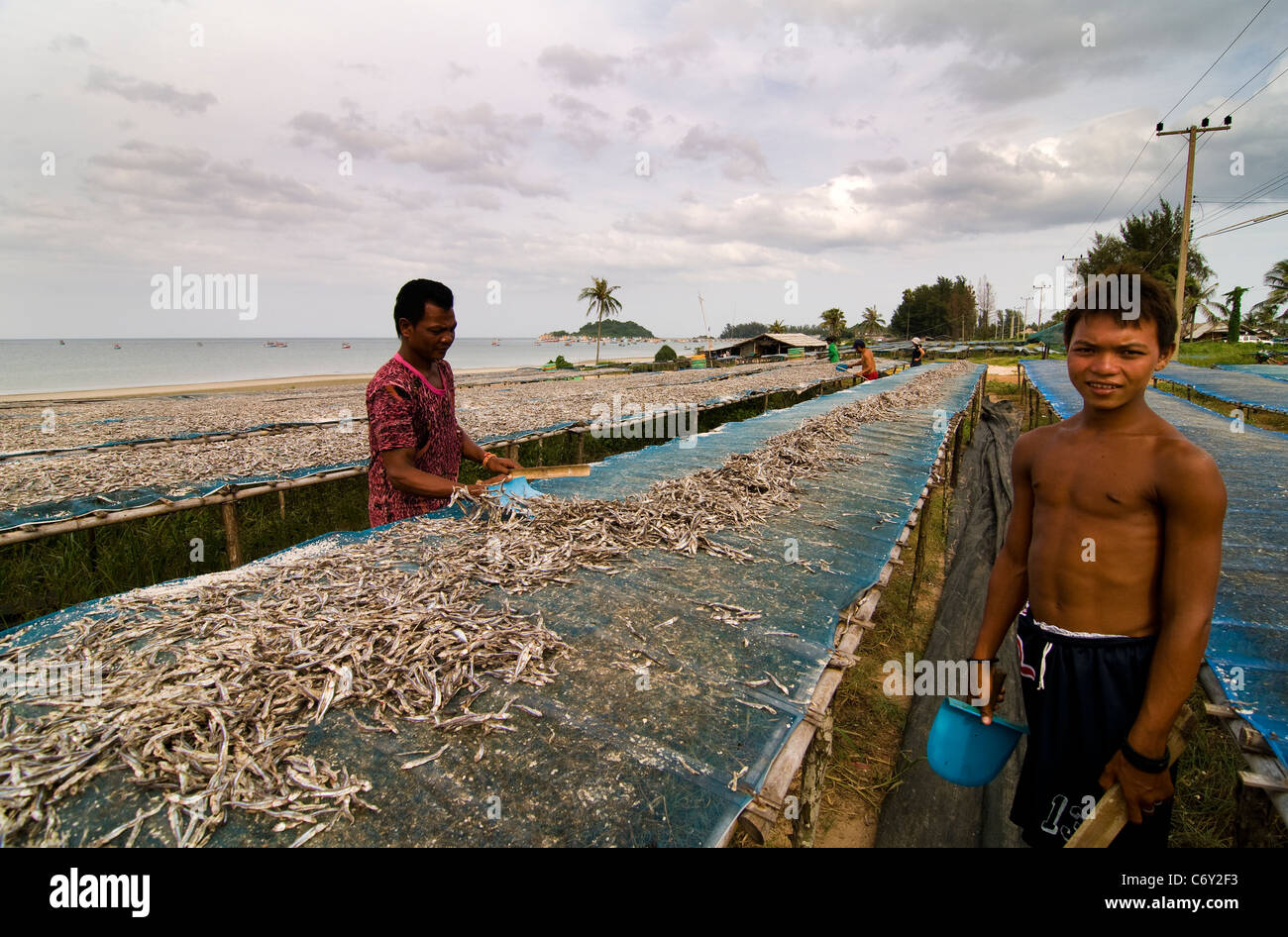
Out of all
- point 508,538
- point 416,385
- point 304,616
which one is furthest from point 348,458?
point 304,616

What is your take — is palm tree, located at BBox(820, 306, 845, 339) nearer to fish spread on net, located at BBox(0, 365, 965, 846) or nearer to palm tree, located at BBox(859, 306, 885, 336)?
palm tree, located at BBox(859, 306, 885, 336)

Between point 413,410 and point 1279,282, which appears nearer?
point 413,410

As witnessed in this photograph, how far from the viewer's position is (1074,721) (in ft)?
6.65

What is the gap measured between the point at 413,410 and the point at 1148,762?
12.7 feet

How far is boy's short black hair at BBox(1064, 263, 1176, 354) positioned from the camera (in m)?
1.89

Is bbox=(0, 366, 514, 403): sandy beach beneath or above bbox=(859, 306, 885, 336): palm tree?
beneath

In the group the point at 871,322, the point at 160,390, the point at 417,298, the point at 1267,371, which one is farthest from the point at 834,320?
the point at 417,298

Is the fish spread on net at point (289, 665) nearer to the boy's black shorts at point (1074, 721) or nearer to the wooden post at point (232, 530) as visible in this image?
the boy's black shorts at point (1074, 721)

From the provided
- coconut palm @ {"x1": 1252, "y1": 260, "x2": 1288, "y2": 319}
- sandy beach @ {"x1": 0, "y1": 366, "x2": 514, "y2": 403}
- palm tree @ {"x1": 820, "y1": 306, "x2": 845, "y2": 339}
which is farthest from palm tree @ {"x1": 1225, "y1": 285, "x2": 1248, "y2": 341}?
sandy beach @ {"x1": 0, "y1": 366, "x2": 514, "y2": 403}

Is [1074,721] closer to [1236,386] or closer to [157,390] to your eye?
[1236,386]

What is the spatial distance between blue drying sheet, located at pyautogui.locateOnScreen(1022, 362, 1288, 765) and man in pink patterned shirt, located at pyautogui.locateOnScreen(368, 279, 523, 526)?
4257mm

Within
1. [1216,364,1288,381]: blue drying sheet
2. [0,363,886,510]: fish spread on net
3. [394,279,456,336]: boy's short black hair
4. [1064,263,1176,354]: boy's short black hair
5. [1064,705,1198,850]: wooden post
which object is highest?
[1216,364,1288,381]: blue drying sheet

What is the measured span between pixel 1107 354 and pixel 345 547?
12.5 feet

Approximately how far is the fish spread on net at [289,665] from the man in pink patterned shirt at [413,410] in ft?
1.00
